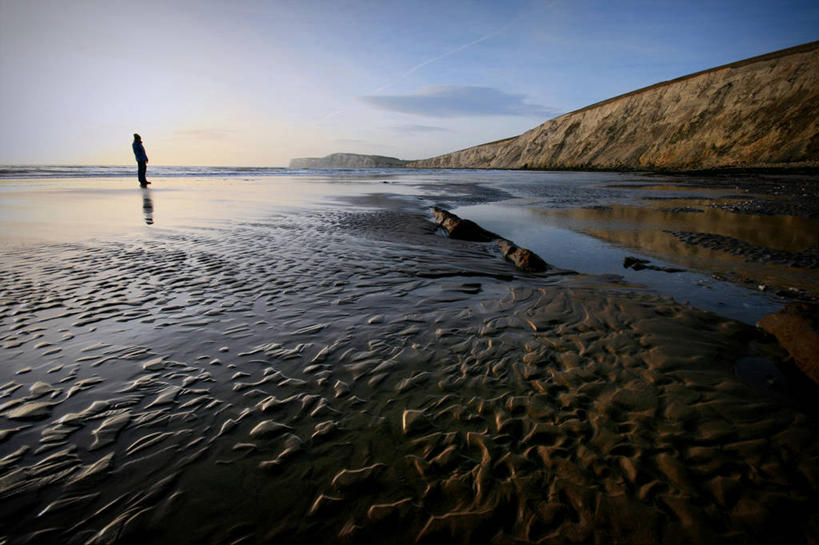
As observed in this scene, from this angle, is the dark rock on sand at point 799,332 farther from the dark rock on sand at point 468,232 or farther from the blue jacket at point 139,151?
the blue jacket at point 139,151

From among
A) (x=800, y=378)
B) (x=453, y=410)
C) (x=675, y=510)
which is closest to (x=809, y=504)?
(x=675, y=510)

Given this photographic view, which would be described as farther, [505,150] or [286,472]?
[505,150]

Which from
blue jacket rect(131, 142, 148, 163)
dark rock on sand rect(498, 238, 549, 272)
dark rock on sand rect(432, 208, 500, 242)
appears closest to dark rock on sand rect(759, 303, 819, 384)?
dark rock on sand rect(498, 238, 549, 272)

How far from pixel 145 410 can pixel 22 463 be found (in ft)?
2.53

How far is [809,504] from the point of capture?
2.28 m

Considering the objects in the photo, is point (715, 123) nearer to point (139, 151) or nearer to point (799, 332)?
point (799, 332)

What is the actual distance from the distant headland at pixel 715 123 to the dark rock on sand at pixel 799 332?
49.1 m

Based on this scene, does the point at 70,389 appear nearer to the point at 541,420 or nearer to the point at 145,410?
the point at 145,410

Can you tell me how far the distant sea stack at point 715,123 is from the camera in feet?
135

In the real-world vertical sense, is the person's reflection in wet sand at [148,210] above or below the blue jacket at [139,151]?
below

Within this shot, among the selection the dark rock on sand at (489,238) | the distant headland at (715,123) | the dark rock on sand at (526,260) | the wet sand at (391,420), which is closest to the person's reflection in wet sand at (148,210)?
the wet sand at (391,420)

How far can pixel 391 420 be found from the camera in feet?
10.3

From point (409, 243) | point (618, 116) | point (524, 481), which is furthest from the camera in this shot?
point (618, 116)

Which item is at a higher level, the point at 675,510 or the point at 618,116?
the point at 618,116
